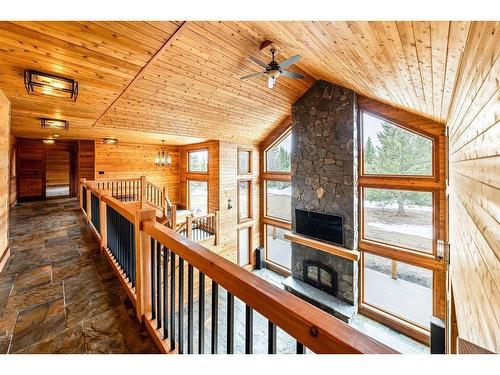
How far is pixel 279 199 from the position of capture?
8.30 m

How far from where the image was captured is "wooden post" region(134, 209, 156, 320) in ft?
5.70

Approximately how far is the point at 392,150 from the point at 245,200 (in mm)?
4919

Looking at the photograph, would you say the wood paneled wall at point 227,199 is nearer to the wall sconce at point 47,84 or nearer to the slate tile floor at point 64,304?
the slate tile floor at point 64,304

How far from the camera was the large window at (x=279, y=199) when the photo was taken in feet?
26.3

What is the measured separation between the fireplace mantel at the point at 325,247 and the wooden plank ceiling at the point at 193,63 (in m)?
3.48

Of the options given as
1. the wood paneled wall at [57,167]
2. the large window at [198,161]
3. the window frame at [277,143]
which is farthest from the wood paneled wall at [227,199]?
the wood paneled wall at [57,167]

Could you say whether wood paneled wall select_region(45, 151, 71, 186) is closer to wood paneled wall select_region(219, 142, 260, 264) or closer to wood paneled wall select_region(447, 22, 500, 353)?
wood paneled wall select_region(219, 142, 260, 264)

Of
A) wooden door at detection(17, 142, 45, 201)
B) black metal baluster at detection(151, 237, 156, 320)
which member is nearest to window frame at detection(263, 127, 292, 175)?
black metal baluster at detection(151, 237, 156, 320)

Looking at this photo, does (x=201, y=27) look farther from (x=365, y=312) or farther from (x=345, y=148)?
(x=365, y=312)

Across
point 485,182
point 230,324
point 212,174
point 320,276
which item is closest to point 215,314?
point 230,324

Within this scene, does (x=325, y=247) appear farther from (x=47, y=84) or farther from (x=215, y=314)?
(x=47, y=84)

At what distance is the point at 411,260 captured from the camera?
5184 millimetres

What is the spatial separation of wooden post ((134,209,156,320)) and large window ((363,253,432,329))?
5755 millimetres


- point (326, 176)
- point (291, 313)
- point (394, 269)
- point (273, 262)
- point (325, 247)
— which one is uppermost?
point (326, 176)
